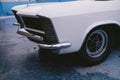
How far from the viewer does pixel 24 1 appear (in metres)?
13.9

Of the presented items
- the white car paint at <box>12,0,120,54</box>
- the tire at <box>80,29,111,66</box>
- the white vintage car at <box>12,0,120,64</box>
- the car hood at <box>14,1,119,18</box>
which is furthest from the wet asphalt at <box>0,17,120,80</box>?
the car hood at <box>14,1,119,18</box>

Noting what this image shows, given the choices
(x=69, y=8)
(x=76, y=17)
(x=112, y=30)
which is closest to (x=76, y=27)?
(x=76, y=17)

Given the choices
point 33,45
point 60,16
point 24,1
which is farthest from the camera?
point 24,1

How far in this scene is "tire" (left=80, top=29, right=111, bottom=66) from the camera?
302 cm

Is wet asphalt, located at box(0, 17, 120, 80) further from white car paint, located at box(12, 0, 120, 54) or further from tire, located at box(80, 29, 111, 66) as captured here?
white car paint, located at box(12, 0, 120, 54)

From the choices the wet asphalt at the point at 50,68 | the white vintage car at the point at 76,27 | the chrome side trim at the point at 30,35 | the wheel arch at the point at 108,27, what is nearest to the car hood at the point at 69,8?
the white vintage car at the point at 76,27

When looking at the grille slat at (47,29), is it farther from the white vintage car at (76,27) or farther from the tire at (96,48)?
the tire at (96,48)

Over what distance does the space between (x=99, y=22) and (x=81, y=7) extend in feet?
1.31

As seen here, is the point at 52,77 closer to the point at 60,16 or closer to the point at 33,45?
the point at 60,16

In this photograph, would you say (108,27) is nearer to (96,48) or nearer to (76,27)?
(96,48)

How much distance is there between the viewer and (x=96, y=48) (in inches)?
126

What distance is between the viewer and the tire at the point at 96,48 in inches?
119

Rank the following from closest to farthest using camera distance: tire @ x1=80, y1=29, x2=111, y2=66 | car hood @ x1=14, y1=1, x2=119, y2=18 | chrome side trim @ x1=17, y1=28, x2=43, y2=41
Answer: car hood @ x1=14, y1=1, x2=119, y2=18
chrome side trim @ x1=17, y1=28, x2=43, y2=41
tire @ x1=80, y1=29, x2=111, y2=66

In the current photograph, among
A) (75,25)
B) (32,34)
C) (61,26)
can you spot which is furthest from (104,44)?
(32,34)
